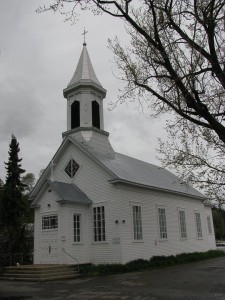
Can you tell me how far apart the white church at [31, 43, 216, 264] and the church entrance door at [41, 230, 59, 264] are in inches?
2.0

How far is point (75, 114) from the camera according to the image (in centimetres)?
2511

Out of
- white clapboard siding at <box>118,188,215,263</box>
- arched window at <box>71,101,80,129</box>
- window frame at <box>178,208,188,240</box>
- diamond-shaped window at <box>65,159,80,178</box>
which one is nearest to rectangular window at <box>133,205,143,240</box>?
white clapboard siding at <box>118,188,215,263</box>

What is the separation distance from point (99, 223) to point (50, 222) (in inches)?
109

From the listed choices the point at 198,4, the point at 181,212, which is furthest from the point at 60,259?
the point at 198,4

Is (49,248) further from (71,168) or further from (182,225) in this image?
(182,225)

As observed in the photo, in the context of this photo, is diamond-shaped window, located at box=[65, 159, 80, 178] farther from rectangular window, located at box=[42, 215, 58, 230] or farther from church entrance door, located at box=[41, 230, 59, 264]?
church entrance door, located at box=[41, 230, 59, 264]

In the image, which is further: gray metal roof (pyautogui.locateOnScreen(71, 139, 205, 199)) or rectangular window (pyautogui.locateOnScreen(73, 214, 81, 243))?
gray metal roof (pyautogui.locateOnScreen(71, 139, 205, 199))

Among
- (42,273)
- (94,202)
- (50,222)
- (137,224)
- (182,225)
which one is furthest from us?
(182,225)

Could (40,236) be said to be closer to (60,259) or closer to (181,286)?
(60,259)

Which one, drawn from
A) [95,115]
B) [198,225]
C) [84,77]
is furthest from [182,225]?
[84,77]

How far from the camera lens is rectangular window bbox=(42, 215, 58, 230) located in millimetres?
20531

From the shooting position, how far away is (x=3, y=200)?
27094 millimetres

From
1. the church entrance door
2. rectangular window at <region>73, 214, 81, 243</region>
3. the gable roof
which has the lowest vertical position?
the church entrance door

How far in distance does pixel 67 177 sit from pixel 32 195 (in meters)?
2.66
